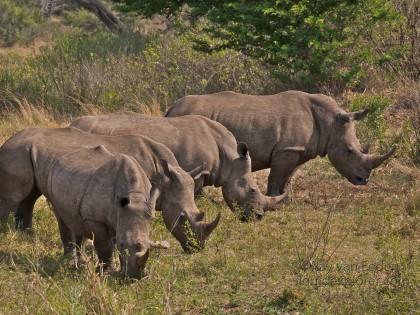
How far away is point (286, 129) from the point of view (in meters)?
10.9

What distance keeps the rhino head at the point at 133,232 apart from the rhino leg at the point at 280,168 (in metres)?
3.74

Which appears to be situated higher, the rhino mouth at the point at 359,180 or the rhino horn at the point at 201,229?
the rhino horn at the point at 201,229

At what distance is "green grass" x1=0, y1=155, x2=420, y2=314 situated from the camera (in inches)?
257

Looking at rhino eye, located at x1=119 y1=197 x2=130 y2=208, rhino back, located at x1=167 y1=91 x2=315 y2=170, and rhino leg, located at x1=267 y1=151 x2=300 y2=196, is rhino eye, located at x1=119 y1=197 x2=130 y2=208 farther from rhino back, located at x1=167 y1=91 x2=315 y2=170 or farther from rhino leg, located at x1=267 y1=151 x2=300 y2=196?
rhino leg, located at x1=267 y1=151 x2=300 y2=196

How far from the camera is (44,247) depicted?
869cm

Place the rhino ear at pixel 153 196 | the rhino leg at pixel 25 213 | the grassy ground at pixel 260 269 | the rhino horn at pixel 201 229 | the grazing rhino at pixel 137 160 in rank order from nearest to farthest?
the grassy ground at pixel 260 269 → the rhino ear at pixel 153 196 → the rhino horn at pixel 201 229 → the grazing rhino at pixel 137 160 → the rhino leg at pixel 25 213

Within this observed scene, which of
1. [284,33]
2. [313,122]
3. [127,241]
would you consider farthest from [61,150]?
[284,33]

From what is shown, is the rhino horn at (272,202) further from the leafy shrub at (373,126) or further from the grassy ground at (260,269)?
the leafy shrub at (373,126)

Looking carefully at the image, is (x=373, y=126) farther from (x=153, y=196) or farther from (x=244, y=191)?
(x=153, y=196)

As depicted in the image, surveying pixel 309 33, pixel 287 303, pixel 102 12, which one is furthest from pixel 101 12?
pixel 287 303

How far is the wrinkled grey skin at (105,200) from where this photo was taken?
23.8 feet

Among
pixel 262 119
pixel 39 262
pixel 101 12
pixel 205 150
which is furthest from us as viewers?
pixel 101 12

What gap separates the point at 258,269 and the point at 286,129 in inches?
131

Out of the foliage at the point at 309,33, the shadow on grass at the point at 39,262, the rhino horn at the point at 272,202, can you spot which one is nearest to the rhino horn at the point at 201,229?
the shadow on grass at the point at 39,262
